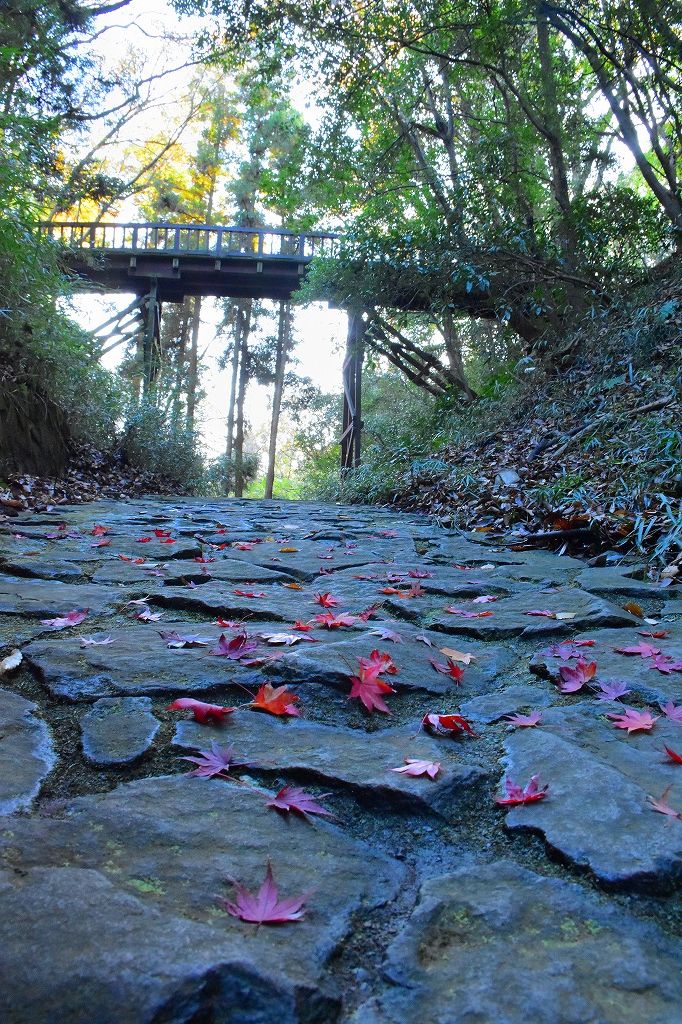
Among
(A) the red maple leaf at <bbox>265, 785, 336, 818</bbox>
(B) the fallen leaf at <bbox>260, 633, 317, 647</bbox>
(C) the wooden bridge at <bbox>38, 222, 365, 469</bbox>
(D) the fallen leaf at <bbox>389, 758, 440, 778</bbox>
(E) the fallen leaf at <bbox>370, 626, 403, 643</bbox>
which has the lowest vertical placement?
(A) the red maple leaf at <bbox>265, 785, 336, 818</bbox>

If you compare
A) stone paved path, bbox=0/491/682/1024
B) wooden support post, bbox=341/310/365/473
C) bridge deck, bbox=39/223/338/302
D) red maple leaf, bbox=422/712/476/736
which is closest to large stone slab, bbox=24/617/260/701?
stone paved path, bbox=0/491/682/1024

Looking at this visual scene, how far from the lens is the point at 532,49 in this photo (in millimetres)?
8328

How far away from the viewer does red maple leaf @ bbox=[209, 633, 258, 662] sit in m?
1.69

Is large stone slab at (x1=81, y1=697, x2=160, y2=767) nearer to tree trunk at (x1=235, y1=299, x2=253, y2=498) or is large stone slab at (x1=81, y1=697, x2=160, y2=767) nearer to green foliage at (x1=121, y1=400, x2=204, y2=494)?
green foliage at (x1=121, y1=400, x2=204, y2=494)

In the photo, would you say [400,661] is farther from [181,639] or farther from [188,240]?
[188,240]

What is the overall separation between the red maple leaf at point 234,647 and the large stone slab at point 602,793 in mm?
724

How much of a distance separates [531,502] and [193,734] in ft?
12.6

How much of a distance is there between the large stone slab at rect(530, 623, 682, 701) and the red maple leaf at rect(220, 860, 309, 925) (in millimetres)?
1044

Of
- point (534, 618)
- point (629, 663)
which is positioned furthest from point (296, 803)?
point (534, 618)

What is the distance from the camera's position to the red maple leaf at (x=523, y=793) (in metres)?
1.04

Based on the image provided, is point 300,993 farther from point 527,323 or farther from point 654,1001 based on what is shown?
point 527,323

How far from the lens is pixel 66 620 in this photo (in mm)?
1976

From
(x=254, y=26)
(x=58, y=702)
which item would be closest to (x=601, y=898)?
(x=58, y=702)

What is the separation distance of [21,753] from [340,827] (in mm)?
564
